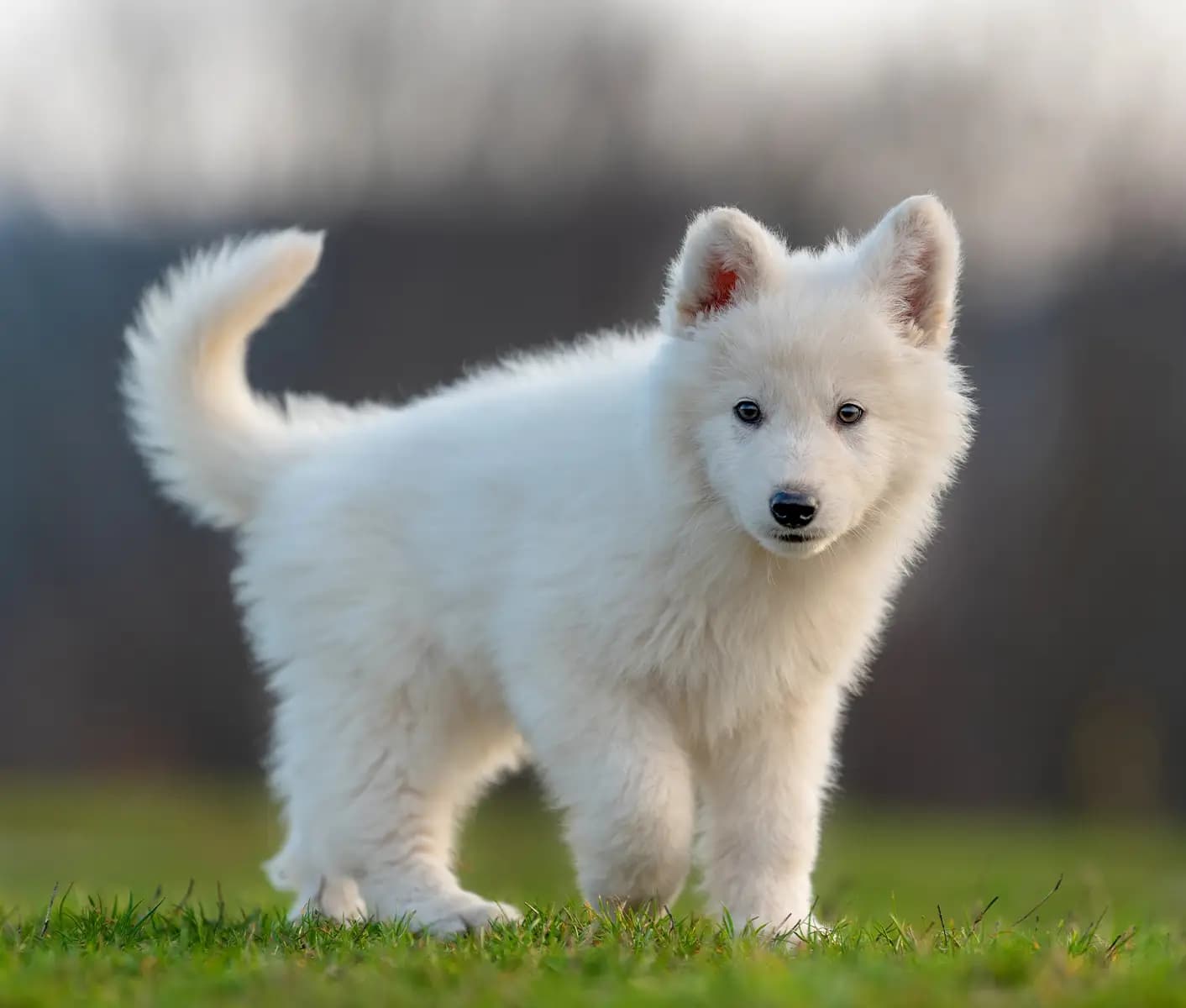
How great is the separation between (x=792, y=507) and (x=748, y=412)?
0.32 m

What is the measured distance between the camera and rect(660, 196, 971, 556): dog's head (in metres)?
3.82

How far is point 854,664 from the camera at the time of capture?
4570mm

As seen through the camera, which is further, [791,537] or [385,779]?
[385,779]

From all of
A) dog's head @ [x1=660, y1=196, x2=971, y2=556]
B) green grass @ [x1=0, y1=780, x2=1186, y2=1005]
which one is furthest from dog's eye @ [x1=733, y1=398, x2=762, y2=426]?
green grass @ [x1=0, y1=780, x2=1186, y2=1005]

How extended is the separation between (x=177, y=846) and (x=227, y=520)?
7.90 meters

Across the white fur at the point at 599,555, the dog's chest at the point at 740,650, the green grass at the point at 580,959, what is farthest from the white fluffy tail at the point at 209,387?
the dog's chest at the point at 740,650

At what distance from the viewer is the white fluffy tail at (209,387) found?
16.6 feet

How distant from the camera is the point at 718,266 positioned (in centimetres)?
416

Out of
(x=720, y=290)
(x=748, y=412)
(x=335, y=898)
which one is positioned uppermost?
(x=720, y=290)

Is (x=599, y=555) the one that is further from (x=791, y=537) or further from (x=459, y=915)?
(x=459, y=915)

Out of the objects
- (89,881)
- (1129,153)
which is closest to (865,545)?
(89,881)

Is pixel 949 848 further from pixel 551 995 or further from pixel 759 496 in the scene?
pixel 551 995

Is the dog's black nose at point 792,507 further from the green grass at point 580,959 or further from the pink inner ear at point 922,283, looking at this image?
the green grass at point 580,959

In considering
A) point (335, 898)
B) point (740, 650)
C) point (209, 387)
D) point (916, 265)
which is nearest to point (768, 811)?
point (740, 650)
